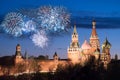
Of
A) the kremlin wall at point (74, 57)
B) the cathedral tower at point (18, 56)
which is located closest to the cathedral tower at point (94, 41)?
the kremlin wall at point (74, 57)

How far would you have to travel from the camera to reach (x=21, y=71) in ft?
288

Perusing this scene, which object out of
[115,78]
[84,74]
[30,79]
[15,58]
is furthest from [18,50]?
[84,74]

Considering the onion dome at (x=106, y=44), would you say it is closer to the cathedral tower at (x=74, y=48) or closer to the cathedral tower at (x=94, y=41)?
the cathedral tower at (x=94, y=41)

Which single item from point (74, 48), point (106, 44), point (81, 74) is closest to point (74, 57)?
point (74, 48)

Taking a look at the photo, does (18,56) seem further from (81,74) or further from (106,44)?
(81,74)

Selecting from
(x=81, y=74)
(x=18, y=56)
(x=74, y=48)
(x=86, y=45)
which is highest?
(x=86, y=45)

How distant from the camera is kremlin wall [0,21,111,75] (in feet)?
293

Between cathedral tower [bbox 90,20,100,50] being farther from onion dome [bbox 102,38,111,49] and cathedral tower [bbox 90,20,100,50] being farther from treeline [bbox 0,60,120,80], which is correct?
treeline [bbox 0,60,120,80]

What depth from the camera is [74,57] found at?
3878 inches

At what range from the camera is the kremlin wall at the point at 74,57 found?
8926 cm

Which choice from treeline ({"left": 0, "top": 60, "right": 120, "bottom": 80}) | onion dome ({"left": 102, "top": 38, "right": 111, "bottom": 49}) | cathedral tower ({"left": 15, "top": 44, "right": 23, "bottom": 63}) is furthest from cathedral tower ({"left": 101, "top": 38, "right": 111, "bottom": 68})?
treeline ({"left": 0, "top": 60, "right": 120, "bottom": 80})

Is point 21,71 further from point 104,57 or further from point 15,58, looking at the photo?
point 104,57

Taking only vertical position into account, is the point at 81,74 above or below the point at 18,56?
below

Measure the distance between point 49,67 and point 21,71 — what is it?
243 inches
